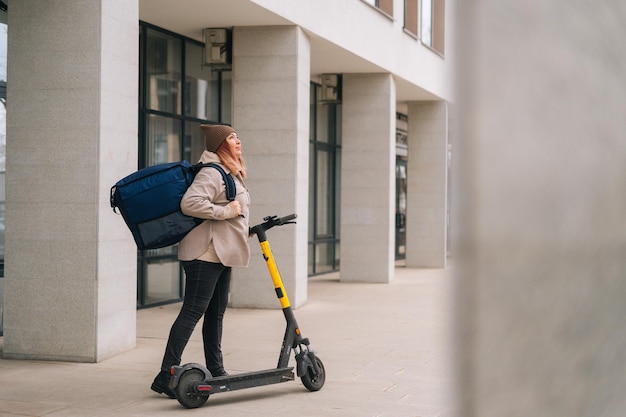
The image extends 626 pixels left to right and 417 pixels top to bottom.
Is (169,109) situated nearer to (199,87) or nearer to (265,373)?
(199,87)

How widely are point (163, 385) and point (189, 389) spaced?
1.11ft

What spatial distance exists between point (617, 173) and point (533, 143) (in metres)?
0.37

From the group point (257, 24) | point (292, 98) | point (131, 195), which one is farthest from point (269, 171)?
point (131, 195)

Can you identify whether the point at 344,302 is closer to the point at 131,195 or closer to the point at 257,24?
the point at 257,24

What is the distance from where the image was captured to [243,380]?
6.23 metres

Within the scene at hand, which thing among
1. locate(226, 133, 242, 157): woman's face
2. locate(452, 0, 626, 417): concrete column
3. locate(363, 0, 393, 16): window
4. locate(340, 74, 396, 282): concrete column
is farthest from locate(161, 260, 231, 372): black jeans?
locate(340, 74, 396, 282): concrete column

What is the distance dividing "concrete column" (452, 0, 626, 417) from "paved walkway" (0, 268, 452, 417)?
2.27 meters

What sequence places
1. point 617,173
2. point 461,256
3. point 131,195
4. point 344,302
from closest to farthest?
point 461,256 → point 617,173 → point 131,195 → point 344,302

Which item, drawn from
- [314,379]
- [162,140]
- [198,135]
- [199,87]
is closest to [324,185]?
[198,135]

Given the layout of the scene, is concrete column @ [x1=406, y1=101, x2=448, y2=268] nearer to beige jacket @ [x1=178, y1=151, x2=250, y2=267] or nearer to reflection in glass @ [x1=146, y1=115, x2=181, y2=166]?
reflection in glass @ [x1=146, y1=115, x2=181, y2=166]

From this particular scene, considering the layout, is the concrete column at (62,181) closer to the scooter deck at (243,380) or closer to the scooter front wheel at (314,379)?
the scooter deck at (243,380)

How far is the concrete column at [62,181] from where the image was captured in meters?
7.85

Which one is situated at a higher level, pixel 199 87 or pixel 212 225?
pixel 199 87

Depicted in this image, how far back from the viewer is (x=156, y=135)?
12.8m
